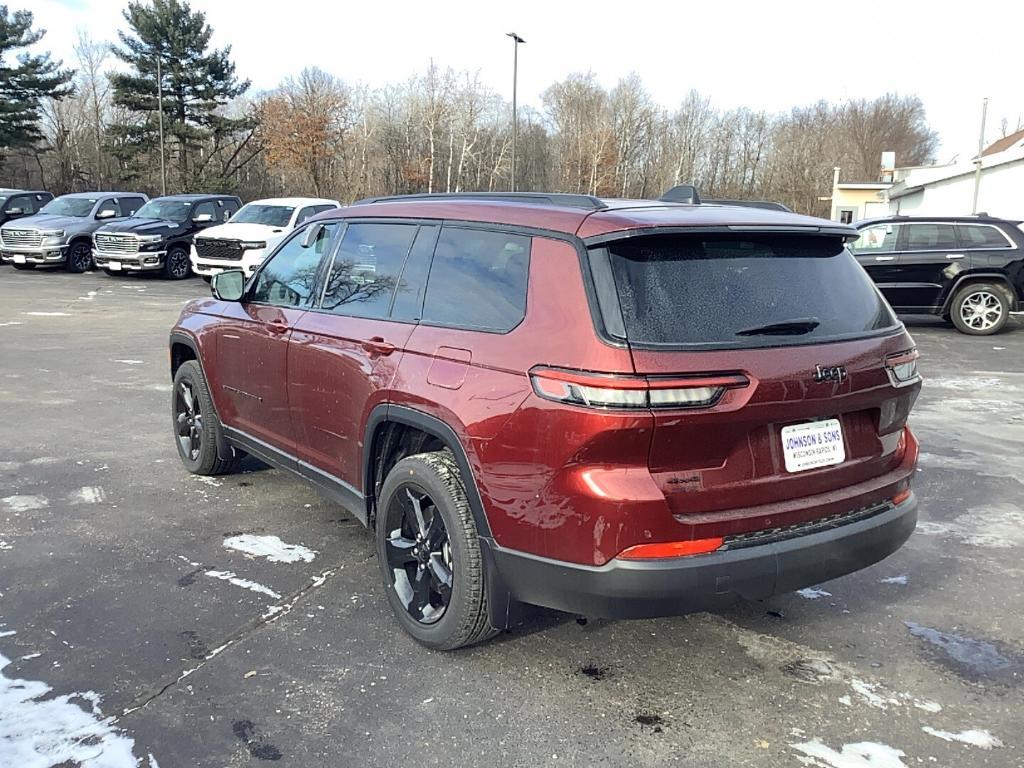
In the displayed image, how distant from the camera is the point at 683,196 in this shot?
3.91 meters

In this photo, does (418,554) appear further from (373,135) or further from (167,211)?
(373,135)

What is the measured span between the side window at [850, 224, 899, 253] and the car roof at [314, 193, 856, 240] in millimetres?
10794

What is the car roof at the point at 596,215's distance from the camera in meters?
2.91

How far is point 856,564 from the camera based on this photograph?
10.2 feet

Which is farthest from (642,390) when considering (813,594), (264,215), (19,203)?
(19,203)

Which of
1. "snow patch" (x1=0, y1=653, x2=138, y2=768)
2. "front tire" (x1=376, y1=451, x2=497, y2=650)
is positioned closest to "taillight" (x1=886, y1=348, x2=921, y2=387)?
"front tire" (x1=376, y1=451, x2=497, y2=650)

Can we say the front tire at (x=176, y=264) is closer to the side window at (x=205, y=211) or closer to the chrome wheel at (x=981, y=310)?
the side window at (x=205, y=211)

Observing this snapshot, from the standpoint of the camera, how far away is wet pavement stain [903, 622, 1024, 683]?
10.6ft

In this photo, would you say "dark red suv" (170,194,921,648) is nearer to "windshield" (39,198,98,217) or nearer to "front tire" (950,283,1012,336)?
"front tire" (950,283,1012,336)

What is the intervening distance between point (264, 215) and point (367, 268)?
15769 mm

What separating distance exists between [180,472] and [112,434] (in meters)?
1.29

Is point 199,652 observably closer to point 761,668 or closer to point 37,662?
point 37,662

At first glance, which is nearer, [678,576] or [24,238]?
[678,576]

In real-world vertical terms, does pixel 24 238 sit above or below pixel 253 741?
above
